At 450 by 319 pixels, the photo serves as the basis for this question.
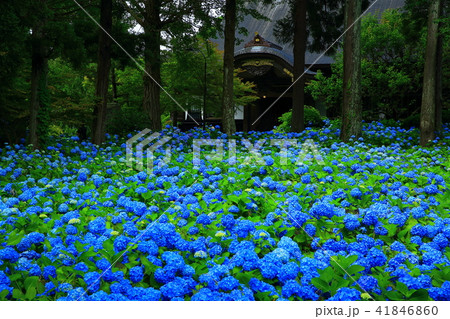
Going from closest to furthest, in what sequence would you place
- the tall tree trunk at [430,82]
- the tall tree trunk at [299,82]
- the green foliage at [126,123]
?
the tall tree trunk at [430,82]
the green foliage at [126,123]
the tall tree trunk at [299,82]

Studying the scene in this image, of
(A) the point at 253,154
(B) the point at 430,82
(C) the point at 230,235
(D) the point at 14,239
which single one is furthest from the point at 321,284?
(B) the point at 430,82

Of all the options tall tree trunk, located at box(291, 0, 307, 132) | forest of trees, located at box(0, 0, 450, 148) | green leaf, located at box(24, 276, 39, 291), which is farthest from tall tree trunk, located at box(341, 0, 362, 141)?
green leaf, located at box(24, 276, 39, 291)

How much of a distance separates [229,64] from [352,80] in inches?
135

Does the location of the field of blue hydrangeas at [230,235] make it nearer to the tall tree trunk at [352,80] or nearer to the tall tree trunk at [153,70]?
the tall tree trunk at [352,80]

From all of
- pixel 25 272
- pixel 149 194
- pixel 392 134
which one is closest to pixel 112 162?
pixel 149 194

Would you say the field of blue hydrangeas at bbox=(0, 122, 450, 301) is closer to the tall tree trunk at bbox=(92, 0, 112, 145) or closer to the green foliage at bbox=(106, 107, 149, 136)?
the tall tree trunk at bbox=(92, 0, 112, 145)

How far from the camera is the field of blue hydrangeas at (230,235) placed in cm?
290

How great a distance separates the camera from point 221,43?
26.5 meters

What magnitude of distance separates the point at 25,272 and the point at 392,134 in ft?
35.1

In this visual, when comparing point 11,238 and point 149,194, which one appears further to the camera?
point 149,194

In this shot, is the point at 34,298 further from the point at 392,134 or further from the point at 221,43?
the point at 221,43

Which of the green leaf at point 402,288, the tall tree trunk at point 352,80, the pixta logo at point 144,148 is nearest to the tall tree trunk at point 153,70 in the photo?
the pixta logo at point 144,148

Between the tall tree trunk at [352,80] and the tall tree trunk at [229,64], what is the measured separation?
3.12 m

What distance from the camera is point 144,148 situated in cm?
977
